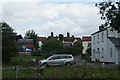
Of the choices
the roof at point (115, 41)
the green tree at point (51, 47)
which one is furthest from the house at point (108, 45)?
the green tree at point (51, 47)

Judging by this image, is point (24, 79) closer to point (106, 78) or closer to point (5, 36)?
point (106, 78)

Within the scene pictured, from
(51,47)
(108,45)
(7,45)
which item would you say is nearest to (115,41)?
(108,45)

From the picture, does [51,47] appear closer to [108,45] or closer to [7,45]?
[7,45]

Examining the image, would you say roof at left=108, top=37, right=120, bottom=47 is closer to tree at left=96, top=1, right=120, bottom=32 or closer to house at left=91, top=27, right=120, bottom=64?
house at left=91, top=27, right=120, bottom=64

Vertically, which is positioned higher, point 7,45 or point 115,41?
point 115,41

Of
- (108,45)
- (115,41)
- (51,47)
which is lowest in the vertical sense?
(51,47)

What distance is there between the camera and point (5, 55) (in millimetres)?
26500

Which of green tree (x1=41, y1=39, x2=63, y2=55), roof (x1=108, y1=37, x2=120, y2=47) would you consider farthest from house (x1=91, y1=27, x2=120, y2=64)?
green tree (x1=41, y1=39, x2=63, y2=55)

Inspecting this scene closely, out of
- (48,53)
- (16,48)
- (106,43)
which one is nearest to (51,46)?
(48,53)

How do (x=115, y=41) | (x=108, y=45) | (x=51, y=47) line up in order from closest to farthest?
(x=51, y=47), (x=115, y=41), (x=108, y=45)

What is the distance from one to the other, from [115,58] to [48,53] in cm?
1090

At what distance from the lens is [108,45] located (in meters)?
36.6

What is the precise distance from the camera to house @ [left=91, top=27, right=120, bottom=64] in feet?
111

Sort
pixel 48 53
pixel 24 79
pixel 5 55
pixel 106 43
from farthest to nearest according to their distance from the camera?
pixel 106 43, pixel 48 53, pixel 5 55, pixel 24 79
